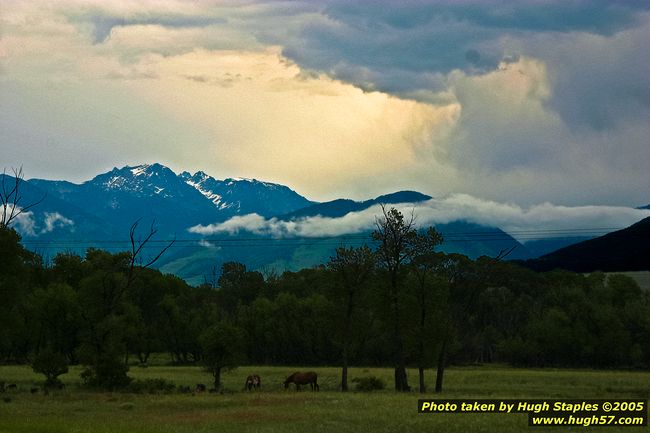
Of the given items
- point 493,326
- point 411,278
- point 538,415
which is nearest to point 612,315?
point 493,326

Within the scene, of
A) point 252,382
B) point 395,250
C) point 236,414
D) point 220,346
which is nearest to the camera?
point 236,414

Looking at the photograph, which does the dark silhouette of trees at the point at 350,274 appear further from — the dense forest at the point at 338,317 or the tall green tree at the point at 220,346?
the tall green tree at the point at 220,346

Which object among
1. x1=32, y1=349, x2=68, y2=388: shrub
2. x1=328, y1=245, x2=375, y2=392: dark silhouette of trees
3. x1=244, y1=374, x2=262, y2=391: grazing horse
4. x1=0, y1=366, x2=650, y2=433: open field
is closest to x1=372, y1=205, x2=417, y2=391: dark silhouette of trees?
x1=328, y1=245, x2=375, y2=392: dark silhouette of trees

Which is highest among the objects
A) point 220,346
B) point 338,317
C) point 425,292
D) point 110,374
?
point 425,292

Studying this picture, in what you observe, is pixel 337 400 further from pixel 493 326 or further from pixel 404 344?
pixel 493 326

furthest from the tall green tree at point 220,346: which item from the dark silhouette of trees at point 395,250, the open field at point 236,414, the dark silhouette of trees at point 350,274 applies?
the dark silhouette of trees at point 395,250

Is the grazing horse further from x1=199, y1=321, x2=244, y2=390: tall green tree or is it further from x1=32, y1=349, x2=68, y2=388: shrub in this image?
x1=32, y1=349, x2=68, y2=388: shrub

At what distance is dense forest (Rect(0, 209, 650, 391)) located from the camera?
80938 mm

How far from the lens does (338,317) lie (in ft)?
286

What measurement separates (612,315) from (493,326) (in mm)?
35435

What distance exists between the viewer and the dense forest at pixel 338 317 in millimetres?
80938

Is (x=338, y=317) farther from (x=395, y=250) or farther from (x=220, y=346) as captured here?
(x=220, y=346)

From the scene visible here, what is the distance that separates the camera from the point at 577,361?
149750 mm

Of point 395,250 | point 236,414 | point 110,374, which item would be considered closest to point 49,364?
point 110,374
